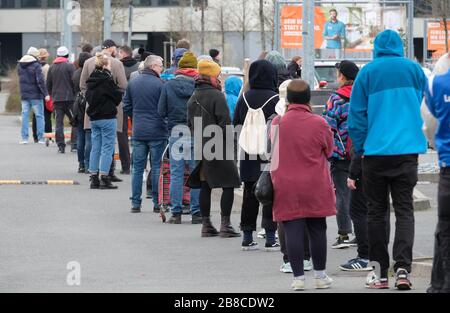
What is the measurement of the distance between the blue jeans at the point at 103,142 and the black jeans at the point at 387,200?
826 centimetres

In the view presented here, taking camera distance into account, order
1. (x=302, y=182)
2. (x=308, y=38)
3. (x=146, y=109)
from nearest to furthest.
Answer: (x=302, y=182)
(x=146, y=109)
(x=308, y=38)

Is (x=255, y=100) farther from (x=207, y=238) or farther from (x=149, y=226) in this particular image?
(x=149, y=226)

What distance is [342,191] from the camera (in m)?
12.0

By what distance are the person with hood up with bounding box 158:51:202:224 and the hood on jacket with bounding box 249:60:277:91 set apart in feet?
7.18

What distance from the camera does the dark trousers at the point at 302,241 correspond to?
9.71m

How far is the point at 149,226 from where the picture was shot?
14.3 metres

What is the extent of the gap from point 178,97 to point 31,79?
11.9m

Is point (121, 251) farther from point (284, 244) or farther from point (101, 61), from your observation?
point (101, 61)

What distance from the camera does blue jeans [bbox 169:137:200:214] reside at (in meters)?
14.3

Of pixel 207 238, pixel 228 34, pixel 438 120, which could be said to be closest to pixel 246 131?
pixel 207 238

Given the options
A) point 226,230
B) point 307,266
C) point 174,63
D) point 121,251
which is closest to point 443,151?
point 307,266

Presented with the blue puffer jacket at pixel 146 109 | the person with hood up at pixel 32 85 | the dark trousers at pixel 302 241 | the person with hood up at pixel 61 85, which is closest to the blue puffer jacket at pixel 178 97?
the blue puffer jacket at pixel 146 109

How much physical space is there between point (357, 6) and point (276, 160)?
17.2 meters

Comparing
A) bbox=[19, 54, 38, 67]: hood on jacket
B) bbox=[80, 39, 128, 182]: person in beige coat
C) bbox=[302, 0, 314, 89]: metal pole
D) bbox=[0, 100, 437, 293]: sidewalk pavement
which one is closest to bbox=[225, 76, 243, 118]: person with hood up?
bbox=[0, 100, 437, 293]: sidewalk pavement
